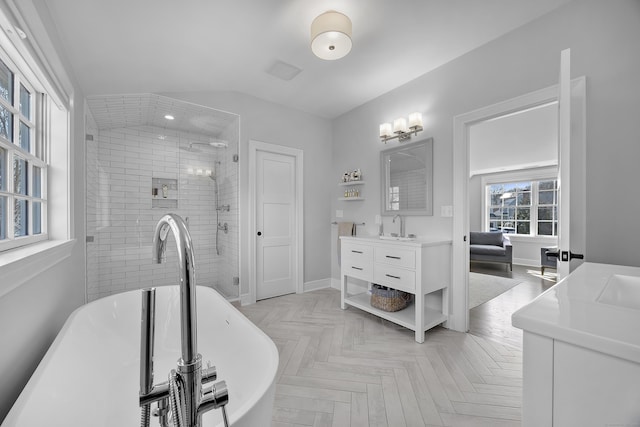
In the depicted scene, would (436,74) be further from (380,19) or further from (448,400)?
(448,400)

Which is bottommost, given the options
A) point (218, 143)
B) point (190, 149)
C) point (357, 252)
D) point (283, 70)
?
point (357, 252)

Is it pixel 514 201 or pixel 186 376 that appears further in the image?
pixel 514 201

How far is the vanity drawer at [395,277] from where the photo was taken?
7.61 feet

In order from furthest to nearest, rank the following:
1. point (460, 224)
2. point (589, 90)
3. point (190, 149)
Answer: point (190, 149) < point (460, 224) < point (589, 90)

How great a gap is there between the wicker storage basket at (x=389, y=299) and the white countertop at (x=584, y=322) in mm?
1860

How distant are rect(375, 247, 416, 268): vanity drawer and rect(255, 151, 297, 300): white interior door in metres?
1.38

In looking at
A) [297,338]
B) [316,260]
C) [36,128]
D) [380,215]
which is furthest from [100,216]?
[380,215]

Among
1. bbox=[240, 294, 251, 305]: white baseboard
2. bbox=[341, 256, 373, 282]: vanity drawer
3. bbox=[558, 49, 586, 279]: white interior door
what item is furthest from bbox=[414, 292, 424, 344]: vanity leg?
bbox=[240, 294, 251, 305]: white baseboard

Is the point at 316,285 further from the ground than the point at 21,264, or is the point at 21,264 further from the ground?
the point at 21,264

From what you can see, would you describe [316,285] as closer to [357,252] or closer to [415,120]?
[357,252]

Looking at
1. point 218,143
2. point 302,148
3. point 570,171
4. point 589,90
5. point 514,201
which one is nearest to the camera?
point 570,171

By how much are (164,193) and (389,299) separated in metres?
2.82

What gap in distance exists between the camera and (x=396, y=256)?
244cm

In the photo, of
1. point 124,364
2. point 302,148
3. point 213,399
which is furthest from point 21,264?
point 302,148
